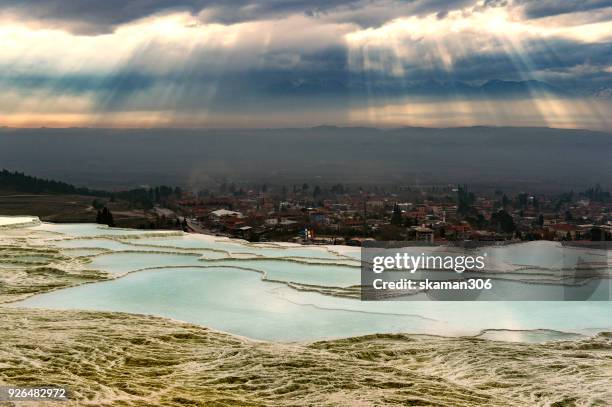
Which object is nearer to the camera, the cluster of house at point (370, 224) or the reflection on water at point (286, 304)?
the reflection on water at point (286, 304)

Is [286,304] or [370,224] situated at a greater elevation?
[370,224]

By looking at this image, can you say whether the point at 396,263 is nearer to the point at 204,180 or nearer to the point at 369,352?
the point at 369,352

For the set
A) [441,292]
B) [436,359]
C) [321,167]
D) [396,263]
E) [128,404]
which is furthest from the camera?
[321,167]

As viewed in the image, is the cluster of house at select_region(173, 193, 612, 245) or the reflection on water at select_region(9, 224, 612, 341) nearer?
the reflection on water at select_region(9, 224, 612, 341)

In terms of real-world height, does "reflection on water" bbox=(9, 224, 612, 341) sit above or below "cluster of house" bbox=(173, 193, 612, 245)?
below

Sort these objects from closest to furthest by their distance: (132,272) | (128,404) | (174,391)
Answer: (128,404)
(174,391)
(132,272)

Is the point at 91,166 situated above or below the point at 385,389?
above

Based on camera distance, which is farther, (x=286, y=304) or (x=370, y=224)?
(x=370, y=224)

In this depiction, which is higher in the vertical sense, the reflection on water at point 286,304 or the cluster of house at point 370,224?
the cluster of house at point 370,224

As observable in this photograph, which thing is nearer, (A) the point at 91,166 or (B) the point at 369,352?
(B) the point at 369,352

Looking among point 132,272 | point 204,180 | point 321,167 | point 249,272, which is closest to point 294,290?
point 249,272
